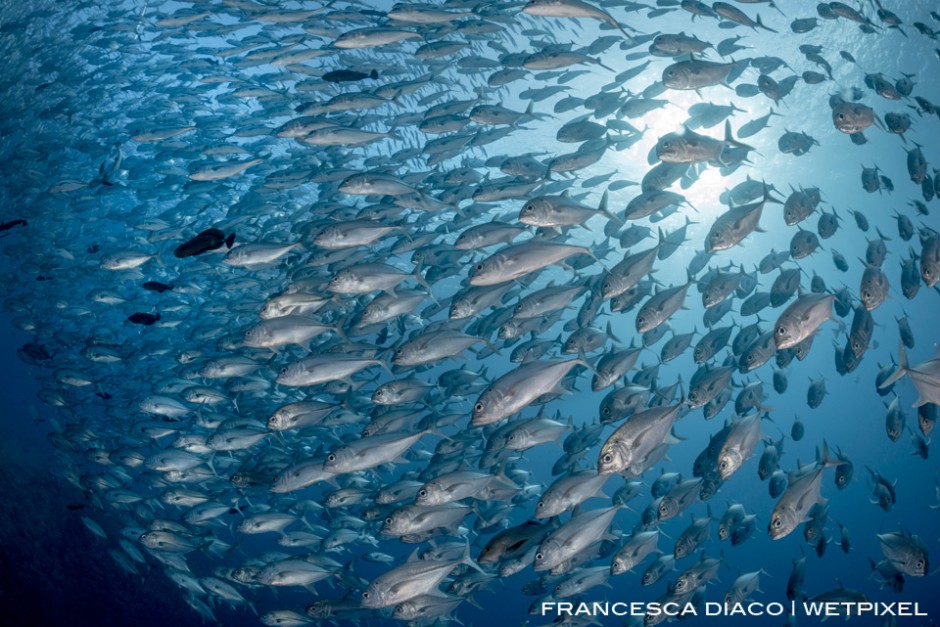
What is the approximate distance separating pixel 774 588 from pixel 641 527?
188 ft

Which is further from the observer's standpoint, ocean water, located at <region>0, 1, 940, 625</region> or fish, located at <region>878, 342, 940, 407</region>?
ocean water, located at <region>0, 1, 940, 625</region>

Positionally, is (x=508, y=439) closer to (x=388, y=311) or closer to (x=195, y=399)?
(x=388, y=311)

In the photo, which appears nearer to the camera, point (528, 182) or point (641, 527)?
point (528, 182)

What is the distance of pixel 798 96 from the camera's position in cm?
1841

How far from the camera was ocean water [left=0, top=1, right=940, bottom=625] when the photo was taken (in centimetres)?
747

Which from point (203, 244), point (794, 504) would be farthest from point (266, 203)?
point (794, 504)

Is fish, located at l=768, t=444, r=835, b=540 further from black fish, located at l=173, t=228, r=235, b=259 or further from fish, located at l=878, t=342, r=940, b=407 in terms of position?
black fish, located at l=173, t=228, r=235, b=259

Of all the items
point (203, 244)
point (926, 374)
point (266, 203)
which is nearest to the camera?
point (926, 374)

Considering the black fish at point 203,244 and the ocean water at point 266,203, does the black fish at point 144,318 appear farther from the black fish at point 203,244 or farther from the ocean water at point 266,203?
the black fish at point 203,244

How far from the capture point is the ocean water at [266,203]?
7473mm

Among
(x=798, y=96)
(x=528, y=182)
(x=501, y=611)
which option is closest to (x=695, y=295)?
(x=798, y=96)

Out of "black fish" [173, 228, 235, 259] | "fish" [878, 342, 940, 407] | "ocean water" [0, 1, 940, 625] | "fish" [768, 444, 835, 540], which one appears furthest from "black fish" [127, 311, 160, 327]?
"fish" [878, 342, 940, 407]

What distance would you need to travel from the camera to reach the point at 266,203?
9.18 metres

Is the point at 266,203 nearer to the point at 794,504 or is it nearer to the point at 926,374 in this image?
the point at 794,504
